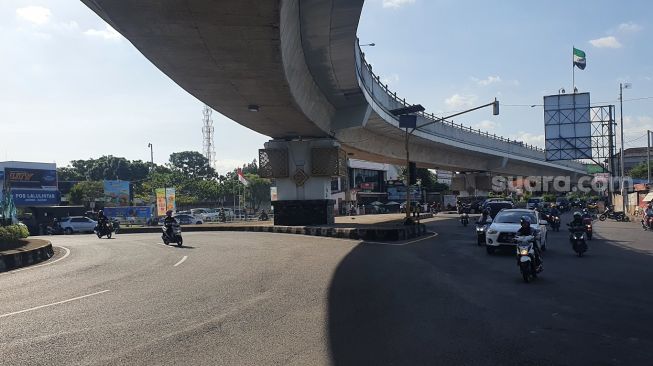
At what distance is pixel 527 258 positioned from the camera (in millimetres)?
11484

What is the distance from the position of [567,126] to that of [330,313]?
4143 cm

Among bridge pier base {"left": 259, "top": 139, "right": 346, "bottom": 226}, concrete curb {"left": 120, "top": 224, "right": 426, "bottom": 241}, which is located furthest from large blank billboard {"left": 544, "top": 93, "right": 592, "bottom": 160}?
concrete curb {"left": 120, "top": 224, "right": 426, "bottom": 241}

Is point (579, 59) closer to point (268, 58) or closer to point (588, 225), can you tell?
point (588, 225)

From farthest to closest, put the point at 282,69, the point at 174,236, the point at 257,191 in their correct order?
the point at 257,191 → the point at 174,236 → the point at 282,69

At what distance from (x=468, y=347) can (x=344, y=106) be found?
82.0 feet

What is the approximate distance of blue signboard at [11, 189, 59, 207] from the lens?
184ft

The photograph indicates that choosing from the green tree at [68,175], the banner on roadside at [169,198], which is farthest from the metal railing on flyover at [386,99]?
the green tree at [68,175]

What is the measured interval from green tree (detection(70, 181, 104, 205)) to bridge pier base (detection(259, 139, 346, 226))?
52.8 metres

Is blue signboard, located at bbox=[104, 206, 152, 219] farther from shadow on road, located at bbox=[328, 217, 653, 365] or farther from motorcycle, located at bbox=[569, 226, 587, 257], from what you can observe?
motorcycle, located at bbox=[569, 226, 587, 257]

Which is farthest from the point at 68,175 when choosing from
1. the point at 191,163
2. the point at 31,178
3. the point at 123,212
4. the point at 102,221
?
the point at 102,221

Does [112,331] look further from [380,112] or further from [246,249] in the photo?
[380,112]

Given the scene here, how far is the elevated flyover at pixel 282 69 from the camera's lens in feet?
41.3

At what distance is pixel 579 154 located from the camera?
45.2m

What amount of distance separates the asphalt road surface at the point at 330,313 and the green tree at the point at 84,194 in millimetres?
68094
